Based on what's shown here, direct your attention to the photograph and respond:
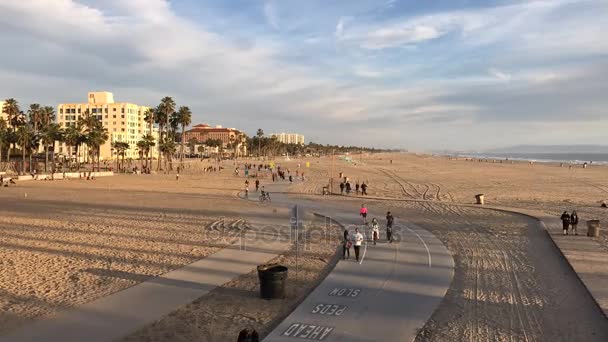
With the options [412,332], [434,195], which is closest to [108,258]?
[412,332]

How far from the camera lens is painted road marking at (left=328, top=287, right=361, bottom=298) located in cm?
1058

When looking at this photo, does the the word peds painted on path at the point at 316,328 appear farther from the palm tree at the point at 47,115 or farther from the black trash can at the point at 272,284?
the palm tree at the point at 47,115

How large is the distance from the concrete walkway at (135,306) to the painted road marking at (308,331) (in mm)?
2953

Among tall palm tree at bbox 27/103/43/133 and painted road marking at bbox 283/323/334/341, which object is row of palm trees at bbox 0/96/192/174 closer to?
tall palm tree at bbox 27/103/43/133

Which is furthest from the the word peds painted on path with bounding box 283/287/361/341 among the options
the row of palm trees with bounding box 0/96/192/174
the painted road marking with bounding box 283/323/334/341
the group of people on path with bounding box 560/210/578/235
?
the row of palm trees with bounding box 0/96/192/174

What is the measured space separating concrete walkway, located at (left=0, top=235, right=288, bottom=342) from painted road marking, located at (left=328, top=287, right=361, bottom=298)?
10.4ft

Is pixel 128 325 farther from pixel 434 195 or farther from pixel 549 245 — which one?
pixel 434 195

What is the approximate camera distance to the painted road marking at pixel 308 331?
8.19m

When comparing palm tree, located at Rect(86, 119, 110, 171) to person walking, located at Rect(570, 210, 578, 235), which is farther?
palm tree, located at Rect(86, 119, 110, 171)

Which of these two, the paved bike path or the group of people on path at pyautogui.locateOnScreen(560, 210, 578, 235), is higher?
the group of people on path at pyautogui.locateOnScreen(560, 210, 578, 235)

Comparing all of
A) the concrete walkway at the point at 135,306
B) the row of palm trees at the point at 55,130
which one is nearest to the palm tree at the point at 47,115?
the row of palm trees at the point at 55,130

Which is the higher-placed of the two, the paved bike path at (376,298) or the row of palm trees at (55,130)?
the row of palm trees at (55,130)

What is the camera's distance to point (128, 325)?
28.9 ft

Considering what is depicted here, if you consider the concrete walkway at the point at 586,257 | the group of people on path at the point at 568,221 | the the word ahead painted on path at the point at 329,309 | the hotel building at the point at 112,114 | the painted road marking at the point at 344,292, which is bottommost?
the the word ahead painted on path at the point at 329,309
